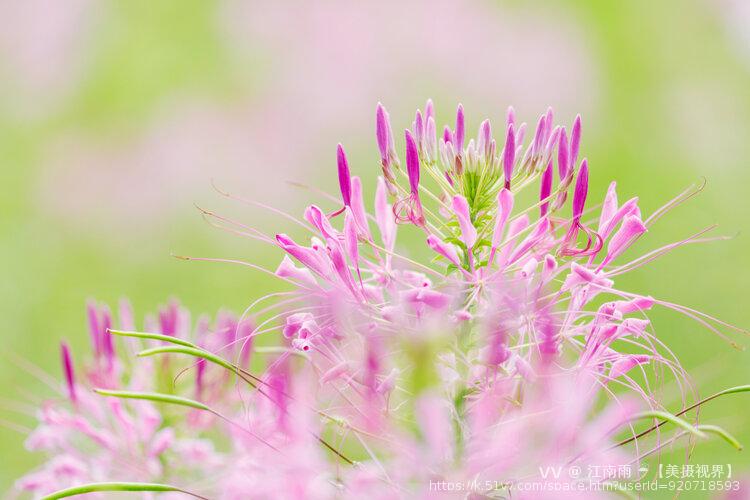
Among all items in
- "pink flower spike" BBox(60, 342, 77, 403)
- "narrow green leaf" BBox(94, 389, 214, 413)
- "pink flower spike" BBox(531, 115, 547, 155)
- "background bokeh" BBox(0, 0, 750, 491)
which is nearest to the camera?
"narrow green leaf" BBox(94, 389, 214, 413)

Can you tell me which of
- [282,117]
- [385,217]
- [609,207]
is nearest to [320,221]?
[385,217]

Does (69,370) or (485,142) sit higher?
(485,142)

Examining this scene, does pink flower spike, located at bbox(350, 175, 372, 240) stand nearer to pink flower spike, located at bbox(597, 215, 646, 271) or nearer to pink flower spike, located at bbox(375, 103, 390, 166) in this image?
pink flower spike, located at bbox(375, 103, 390, 166)

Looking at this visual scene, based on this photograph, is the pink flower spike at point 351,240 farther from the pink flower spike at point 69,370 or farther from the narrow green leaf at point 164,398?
the pink flower spike at point 69,370

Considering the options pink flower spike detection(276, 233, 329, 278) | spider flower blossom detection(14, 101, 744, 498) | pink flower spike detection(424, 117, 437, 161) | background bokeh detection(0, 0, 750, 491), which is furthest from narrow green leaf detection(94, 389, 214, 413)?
background bokeh detection(0, 0, 750, 491)

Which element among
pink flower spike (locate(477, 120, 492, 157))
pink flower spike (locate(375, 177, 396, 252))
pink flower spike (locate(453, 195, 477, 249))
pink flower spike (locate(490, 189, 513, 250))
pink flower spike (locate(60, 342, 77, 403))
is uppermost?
pink flower spike (locate(477, 120, 492, 157))

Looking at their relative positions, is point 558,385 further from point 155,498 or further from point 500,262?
point 155,498

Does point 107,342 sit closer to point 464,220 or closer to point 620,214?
point 464,220

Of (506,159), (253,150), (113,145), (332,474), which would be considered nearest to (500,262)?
(506,159)
